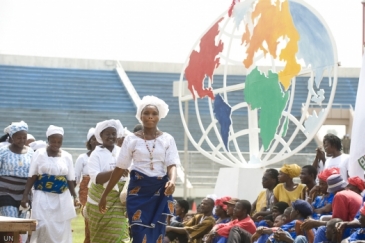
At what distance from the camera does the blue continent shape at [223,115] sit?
42.6ft

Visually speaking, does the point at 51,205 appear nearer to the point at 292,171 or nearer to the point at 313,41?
the point at 292,171

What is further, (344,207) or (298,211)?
(298,211)

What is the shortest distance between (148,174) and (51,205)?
249 cm

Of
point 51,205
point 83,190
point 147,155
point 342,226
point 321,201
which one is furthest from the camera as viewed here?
point 83,190

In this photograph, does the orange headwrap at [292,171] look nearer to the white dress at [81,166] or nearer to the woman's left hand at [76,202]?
the woman's left hand at [76,202]

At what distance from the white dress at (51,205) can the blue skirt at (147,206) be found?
230 cm

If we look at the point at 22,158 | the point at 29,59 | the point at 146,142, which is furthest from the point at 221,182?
the point at 29,59

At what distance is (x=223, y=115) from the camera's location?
1314 cm

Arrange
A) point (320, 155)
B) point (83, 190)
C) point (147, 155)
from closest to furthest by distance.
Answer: point (147, 155)
point (83, 190)
point (320, 155)

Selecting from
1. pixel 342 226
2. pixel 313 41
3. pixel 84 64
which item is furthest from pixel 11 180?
pixel 84 64

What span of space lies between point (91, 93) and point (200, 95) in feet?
75.3

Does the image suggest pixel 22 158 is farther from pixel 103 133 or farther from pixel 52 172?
pixel 103 133

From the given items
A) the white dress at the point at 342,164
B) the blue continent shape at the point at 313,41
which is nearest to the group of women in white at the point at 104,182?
the white dress at the point at 342,164

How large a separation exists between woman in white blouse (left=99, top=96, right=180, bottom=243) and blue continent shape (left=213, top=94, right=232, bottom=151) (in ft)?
19.7
